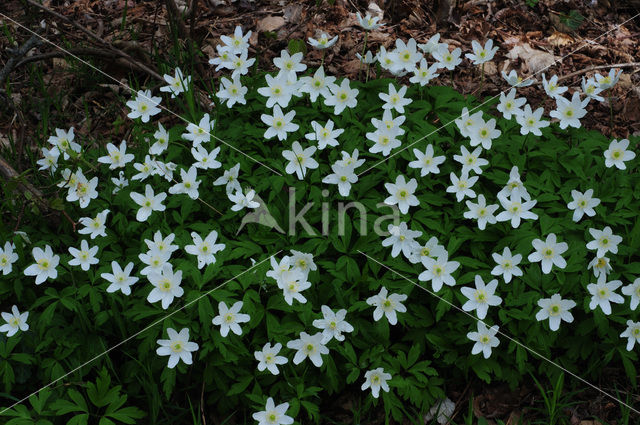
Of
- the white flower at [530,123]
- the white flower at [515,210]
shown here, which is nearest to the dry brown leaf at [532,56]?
the white flower at [530,123]

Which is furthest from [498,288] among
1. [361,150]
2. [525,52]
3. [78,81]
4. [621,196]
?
[78,81]

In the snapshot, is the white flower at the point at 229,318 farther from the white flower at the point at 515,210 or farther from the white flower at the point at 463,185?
the white flower at the point at 515,210

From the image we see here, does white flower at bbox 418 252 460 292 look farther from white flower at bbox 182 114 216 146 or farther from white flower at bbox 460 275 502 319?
white flower at bbox 182 114 216 146

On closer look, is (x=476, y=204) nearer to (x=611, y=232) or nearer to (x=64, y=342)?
(x=611, y=232)

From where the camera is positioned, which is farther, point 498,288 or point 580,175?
point 580,175

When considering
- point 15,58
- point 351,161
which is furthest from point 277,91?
point 15,58

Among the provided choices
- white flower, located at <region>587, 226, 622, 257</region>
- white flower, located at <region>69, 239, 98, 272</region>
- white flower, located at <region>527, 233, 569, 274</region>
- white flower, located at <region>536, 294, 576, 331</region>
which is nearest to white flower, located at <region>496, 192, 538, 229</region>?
white flower, located at <region>527, 233, 569, 274</region>

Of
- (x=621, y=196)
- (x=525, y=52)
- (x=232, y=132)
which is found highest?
(x=232, y=132)
